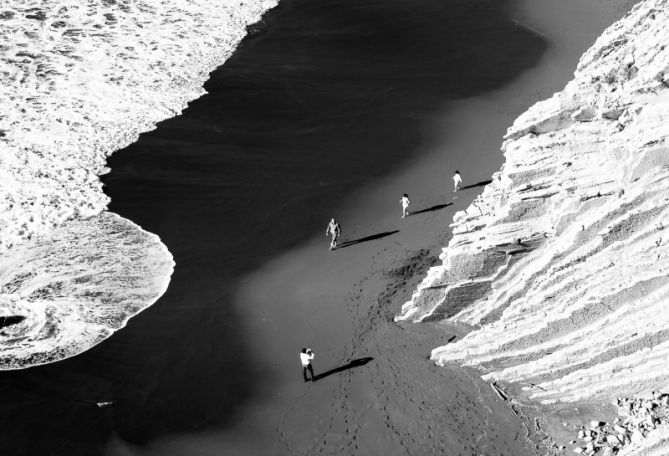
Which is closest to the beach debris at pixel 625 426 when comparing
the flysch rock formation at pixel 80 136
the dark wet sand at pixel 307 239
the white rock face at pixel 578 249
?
the white rock face at pixel 578 249

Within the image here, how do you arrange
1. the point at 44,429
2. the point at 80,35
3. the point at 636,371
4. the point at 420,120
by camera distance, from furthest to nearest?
the point at 80,35, the point at 420,120, the point at 44,429, the point at 636,371

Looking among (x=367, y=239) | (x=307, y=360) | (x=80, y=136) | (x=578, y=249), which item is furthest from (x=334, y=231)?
(x=80, y=136)

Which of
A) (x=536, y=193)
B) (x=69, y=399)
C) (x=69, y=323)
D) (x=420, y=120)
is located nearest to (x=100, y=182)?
(x=69, y=323)

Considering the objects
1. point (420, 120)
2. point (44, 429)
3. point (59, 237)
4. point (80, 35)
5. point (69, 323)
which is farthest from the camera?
point (80, 35)

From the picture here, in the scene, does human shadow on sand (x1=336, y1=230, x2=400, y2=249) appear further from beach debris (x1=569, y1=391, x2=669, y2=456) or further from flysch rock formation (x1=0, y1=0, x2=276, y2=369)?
beach debris (x1=569, y1=391, x2=669, y2=456)

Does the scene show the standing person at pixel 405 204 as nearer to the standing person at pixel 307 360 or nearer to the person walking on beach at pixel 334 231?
the person walking on beach at pixel 334 231

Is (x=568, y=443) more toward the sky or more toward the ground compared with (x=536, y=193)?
more toward the ground

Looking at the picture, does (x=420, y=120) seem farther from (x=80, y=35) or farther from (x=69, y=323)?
(x=80, y=35)
